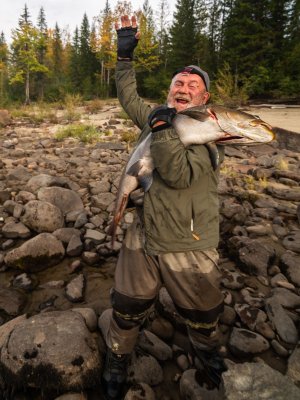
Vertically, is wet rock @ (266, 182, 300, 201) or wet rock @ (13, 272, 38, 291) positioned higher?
wet rock @ (266, 182, 300, 201)

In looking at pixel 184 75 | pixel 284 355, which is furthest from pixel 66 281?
pixel 184 75

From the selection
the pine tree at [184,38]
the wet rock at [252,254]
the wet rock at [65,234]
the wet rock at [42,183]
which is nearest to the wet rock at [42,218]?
the wet rock at [65,234]

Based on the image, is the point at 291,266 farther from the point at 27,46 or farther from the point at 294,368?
the point at 27,46

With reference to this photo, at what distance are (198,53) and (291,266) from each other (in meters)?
30.0

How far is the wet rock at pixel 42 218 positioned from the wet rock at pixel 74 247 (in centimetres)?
43

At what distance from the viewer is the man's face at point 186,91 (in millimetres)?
1962

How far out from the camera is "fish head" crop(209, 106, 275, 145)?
5.25 feet

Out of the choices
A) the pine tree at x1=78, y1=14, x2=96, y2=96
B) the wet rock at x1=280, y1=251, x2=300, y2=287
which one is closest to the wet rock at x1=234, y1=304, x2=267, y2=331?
the wet rock at x1=280, y1=251, x2=300, y2=287

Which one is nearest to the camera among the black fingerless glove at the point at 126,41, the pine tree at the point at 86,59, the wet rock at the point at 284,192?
the black fingerless glove at the point at 126,41

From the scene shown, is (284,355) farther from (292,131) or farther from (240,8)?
(240,8)

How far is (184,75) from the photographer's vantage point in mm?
1978

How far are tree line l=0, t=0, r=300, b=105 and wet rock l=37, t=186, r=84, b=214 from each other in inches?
120

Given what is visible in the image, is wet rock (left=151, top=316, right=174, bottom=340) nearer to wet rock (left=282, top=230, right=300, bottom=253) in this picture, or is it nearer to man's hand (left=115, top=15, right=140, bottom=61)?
wet rock (left=282, top=230, right=300, bottom=253)

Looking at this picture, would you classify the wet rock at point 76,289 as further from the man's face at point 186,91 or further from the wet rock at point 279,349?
the man's face at point 186,91
